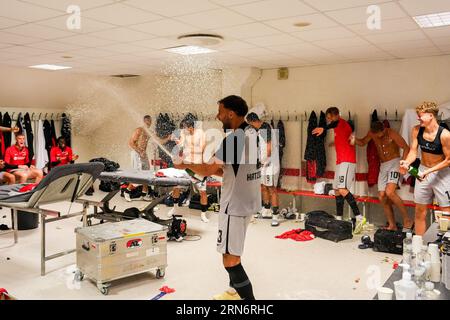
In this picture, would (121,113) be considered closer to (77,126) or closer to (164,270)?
(77,126)

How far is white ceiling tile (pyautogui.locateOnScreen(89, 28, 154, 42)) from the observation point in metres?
4.69

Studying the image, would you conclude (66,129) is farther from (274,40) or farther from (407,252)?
(407,252)

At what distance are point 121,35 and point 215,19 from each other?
1369 mm

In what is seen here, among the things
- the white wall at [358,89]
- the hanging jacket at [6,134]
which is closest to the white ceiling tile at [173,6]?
the white wall at [358,89]

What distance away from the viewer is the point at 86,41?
527 cm

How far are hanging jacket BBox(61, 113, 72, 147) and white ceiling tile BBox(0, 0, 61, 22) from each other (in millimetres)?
5656

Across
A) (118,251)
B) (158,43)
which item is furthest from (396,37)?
(118,251)

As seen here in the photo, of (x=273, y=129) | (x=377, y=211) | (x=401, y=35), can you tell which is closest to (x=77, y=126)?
(x=273, y=129)

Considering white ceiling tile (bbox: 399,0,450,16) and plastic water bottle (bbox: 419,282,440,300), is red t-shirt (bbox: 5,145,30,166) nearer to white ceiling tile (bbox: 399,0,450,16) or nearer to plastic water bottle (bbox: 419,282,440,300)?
white ceiling tile (bbox: 399,0,450,16)

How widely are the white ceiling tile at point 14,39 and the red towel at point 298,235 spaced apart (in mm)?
4093

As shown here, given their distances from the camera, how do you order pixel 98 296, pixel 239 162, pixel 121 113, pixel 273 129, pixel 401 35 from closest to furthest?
1. pixel 239 162
2. pixel 98 296
3. pixel 401 35
4. pixel 273 129
5. pixel 121 113

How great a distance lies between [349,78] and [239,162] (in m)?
4.50

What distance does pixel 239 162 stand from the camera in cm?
301

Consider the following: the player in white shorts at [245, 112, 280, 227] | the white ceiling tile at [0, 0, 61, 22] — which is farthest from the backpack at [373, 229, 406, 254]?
the white ceiling tile at [0, 0, 61, 22]
